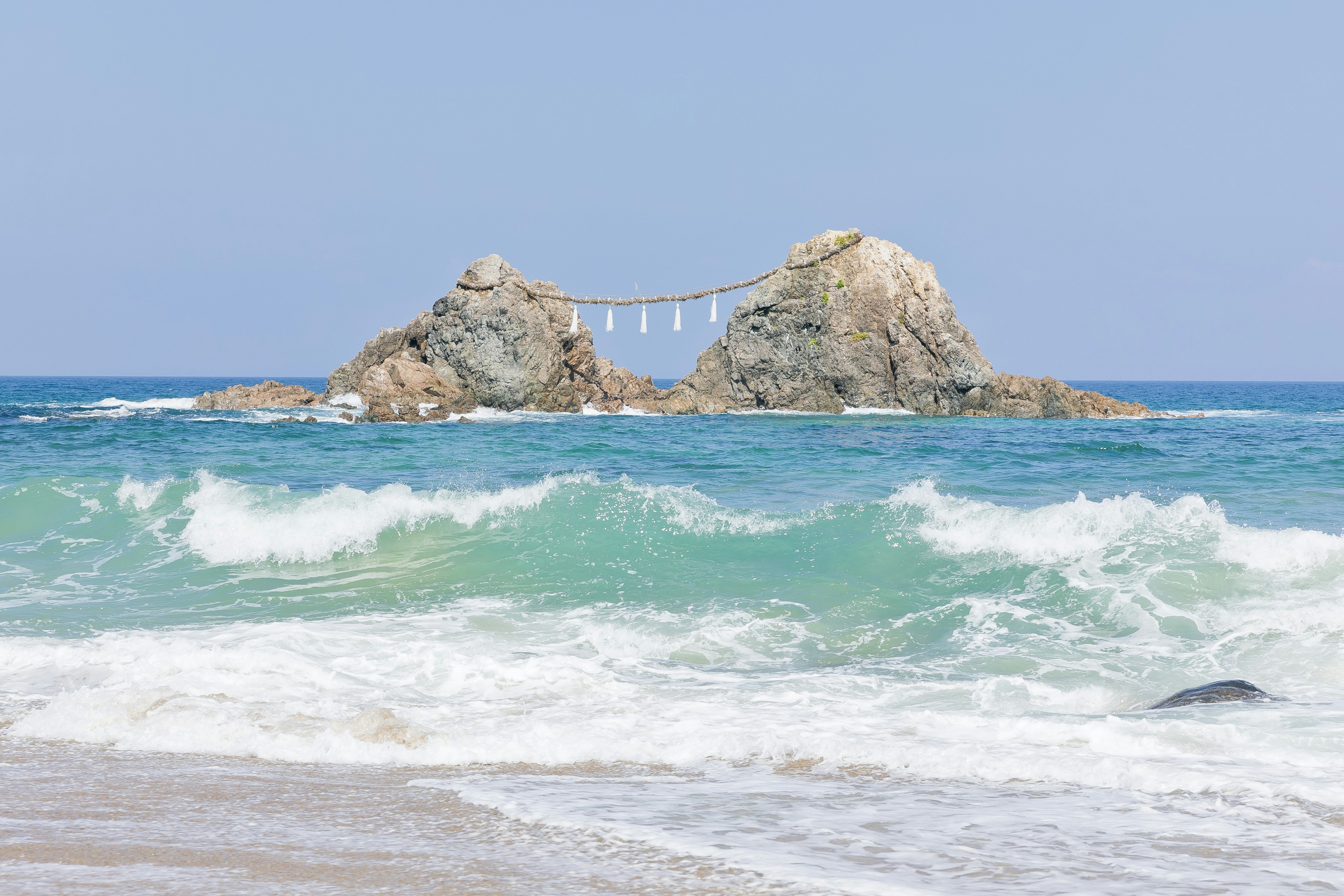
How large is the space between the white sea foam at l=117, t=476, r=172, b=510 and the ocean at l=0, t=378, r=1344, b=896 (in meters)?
0.11

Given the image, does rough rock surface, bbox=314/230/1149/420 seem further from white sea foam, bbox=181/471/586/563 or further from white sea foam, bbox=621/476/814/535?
white sea foam, bbox=621/476/814/535

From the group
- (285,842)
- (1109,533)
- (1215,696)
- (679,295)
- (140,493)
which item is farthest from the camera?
(679,295)

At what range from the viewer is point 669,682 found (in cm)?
645

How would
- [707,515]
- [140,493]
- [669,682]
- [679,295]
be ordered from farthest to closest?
1. [679,295]
2. [140,493]
3. [707,515]
4. [669,682]

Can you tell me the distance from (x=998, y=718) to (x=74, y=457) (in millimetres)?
20178

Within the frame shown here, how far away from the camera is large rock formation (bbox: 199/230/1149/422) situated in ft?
134

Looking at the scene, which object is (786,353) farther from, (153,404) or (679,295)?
(153,404)

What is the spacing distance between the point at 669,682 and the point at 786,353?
126 ft

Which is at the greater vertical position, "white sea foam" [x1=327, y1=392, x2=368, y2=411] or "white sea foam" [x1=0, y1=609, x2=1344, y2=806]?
"white sea foam" [x1=327, y1=392, x2=368, y2=411]

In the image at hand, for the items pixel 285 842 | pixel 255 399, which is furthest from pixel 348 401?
pixel 285 842

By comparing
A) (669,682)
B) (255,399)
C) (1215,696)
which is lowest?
(669,682)

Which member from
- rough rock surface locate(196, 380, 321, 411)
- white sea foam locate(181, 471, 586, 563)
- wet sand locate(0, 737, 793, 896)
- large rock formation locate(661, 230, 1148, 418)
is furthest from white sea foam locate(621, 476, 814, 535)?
rough rock surface locate(196, 380, 321, 411)

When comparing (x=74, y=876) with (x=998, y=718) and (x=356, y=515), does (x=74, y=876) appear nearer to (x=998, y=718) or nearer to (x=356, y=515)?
(x=998, y=718)

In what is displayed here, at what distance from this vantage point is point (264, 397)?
4672cm
